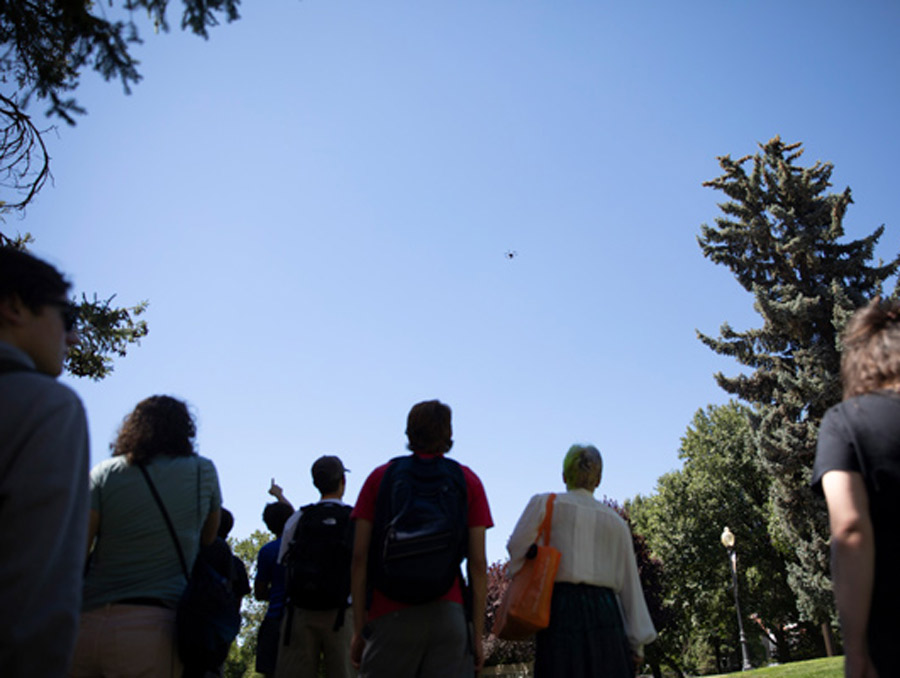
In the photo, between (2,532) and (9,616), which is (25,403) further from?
(9,616)

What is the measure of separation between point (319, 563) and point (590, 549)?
1.79 meters

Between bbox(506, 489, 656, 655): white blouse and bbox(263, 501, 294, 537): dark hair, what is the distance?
2.35 meters

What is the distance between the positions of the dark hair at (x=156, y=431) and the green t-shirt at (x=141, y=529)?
6cm

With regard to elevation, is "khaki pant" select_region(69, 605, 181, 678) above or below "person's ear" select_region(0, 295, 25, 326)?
below

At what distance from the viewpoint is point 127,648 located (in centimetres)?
298

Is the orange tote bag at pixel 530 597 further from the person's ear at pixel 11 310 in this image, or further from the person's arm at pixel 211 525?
the person's ear at pixel 11 310

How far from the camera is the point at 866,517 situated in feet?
7.47

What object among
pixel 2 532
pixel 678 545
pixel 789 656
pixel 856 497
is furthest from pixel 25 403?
pixel 789 656

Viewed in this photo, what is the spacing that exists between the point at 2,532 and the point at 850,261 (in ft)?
92.5

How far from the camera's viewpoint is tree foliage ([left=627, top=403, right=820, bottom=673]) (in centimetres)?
3881

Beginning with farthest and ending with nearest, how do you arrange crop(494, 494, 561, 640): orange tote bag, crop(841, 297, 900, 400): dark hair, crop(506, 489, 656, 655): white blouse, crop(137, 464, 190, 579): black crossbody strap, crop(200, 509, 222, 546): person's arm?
crop(506, 489, 656, 655): white blouse < crop(494, 494, 561, 640): orange tote bag < crop(200, 509, 222, 546): person's arm < crop(137, 464, 190, 579): black crossbody strap < crop(841, 297, 900, 400): dark hair

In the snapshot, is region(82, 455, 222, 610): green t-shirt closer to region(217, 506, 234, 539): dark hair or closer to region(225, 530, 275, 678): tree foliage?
region(217, 506, 234, 539): dark hair

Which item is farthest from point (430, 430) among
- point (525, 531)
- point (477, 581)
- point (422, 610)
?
point (525, 531)

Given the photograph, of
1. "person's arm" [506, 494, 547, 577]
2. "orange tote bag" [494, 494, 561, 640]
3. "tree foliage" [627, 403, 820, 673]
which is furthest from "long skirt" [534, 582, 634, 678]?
"tree foliage" [627, 403, 820, 673]
